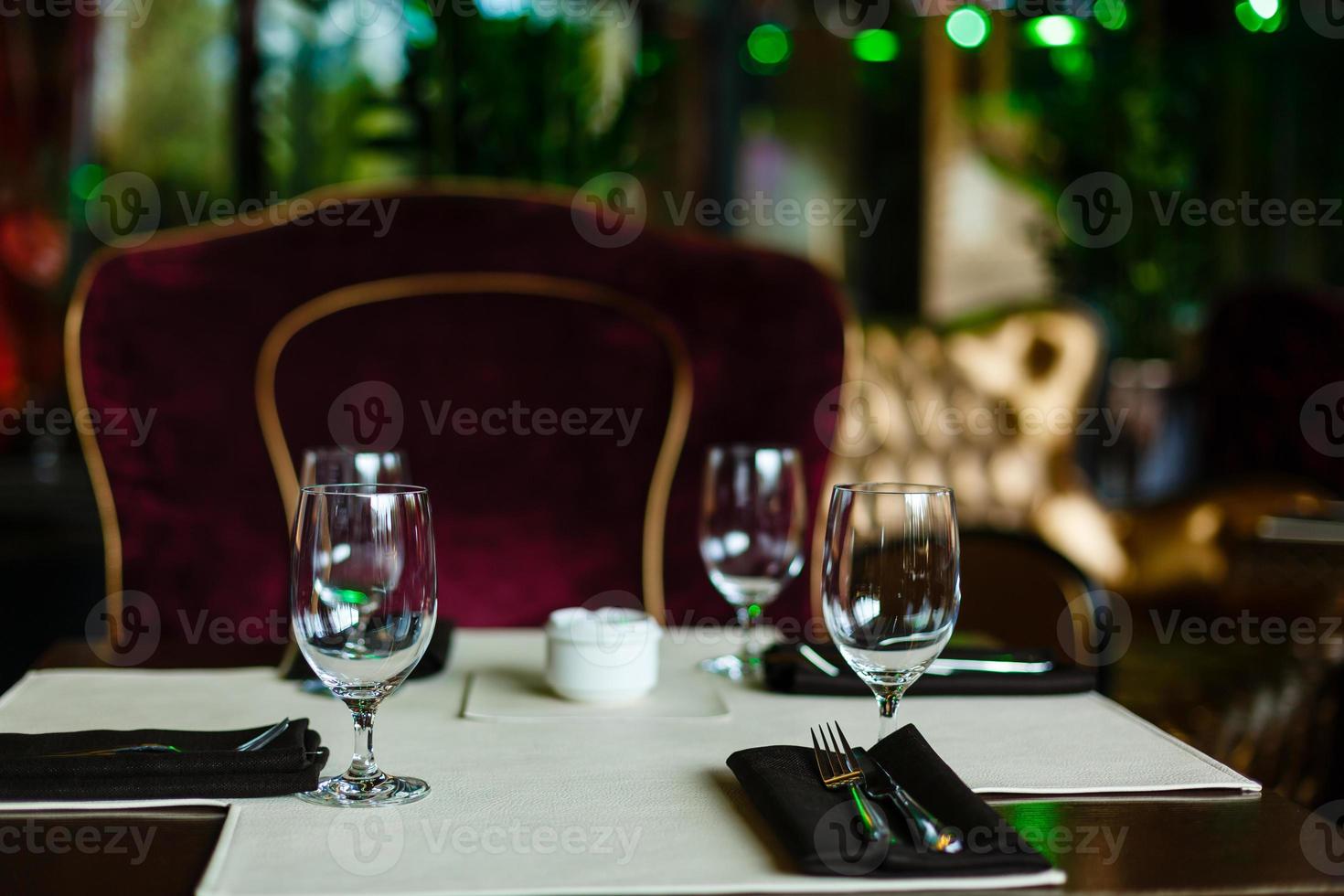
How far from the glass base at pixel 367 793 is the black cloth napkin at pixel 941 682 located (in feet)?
1.11

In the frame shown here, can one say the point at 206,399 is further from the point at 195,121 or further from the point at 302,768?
the point at 195,121

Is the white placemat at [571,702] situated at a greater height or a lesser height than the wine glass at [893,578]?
lesser

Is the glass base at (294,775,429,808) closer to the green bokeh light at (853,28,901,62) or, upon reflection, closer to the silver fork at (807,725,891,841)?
the silver fork at (807,725,891,841)

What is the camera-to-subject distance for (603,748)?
2.74ft

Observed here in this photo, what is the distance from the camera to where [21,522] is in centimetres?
301

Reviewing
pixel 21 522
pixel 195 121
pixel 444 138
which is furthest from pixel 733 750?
pixel 195 121

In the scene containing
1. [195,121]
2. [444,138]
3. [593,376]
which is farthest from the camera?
[195,121]

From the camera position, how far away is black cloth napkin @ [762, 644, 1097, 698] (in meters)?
0.98

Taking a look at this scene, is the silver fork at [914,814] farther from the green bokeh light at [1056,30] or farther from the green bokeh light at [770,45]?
the green bokeh light at [770,45]

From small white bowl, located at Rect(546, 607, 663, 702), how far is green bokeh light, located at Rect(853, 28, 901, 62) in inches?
207

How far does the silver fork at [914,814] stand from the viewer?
24.9 inches

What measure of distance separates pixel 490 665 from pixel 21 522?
2.36 m

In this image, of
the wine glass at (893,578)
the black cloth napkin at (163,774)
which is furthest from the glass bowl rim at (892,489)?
the black cloth napkin at (163,774)

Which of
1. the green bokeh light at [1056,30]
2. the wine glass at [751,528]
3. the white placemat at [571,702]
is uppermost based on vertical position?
the green bokeh light at [1056,30]
